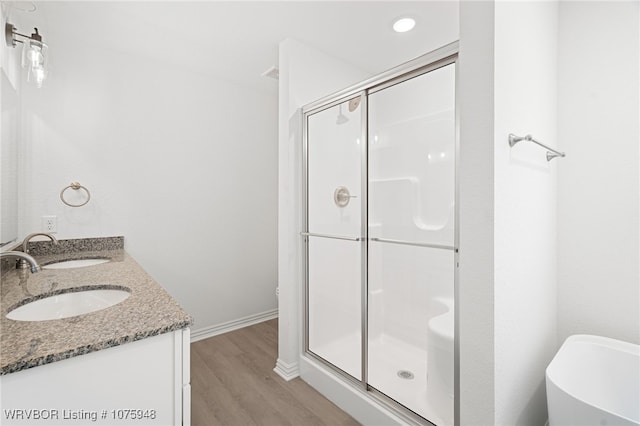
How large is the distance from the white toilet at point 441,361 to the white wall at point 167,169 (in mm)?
1972

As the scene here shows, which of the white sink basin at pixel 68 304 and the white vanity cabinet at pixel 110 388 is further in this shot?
the white sink basin at pixel 68 304

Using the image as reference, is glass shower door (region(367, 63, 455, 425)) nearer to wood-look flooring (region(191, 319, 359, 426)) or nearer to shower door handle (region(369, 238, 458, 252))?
shower door handle (region(369, 238, 458, 252))

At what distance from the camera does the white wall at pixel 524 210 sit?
1.12m

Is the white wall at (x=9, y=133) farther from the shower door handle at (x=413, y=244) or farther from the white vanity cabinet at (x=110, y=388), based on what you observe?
the shower door handle at (x=413, y=244)

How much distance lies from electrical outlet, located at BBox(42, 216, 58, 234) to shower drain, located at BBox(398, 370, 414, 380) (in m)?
2.48

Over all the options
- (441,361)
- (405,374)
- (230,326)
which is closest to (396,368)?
(405,374)

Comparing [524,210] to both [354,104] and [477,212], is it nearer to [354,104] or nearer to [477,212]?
[477,212]

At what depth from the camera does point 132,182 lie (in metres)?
2.47

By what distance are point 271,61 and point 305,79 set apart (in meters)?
0.46

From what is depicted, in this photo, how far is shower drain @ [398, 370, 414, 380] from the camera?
1.80 meters

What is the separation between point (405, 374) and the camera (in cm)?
183

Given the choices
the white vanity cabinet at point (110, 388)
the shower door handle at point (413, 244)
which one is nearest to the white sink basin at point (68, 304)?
the white vanity cabinet at point (110, 388)

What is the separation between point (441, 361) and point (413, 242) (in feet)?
2.00

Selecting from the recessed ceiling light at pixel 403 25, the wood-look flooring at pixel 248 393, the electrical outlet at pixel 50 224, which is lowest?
the wood-look flooring at pixel 248 393
